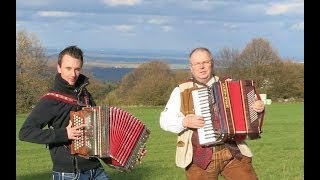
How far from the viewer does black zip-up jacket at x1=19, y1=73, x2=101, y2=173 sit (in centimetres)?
497

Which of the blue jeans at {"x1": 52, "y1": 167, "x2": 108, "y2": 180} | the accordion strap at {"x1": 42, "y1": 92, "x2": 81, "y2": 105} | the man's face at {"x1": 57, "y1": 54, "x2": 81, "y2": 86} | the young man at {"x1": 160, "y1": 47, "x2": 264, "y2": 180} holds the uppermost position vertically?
the man's face at {"x1": 57, "y1": 54, "x2": 81, "y2": 86}

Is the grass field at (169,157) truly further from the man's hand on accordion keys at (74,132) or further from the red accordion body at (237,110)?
the man's hand on accordion keys at (74,132)

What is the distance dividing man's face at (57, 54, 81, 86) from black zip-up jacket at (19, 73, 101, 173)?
0.04 m

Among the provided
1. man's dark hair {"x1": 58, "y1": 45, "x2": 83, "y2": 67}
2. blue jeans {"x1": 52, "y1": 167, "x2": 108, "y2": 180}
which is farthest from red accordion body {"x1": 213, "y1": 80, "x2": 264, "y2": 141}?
man's dark hair {"x1": 58, "y1": 45, "x2": 83, "y2": 67}

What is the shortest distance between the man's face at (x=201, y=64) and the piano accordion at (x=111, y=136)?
0.68 meters

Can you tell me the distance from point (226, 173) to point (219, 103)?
62 cm

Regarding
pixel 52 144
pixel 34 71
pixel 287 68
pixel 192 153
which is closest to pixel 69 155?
pixel 52 144

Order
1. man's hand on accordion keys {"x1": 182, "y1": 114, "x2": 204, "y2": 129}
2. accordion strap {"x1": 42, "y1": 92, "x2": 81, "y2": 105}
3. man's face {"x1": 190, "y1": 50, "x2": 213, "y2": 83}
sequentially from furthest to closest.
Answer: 1. man's face {"x1": 190, "y1": 50, "x2": 213, "y2": 83}
2. man's hand on accordion keys {"x1": 182, "y1": 114, "x2": 204, "y2": 129}
3. accordion strap {"x1": 42, "y1": 92, "x2": 81, "y2": 105}

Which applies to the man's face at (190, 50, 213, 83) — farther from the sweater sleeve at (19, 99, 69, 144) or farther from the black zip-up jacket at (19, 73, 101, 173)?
the sweater sleeve at (19, 99, 69, 144)

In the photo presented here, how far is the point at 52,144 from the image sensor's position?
5.12m

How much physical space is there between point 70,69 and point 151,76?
14791mm

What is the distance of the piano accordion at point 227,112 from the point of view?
5.32 metres

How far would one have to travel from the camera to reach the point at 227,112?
17.7 ft

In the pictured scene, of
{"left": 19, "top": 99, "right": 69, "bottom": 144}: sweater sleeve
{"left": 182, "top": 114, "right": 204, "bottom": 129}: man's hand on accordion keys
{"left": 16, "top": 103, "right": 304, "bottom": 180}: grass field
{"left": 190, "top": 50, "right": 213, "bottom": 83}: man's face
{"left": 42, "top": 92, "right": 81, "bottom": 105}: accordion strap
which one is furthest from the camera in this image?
{"left": 16, "top": 103, "right": 304, "bottom": 180}: grass field
